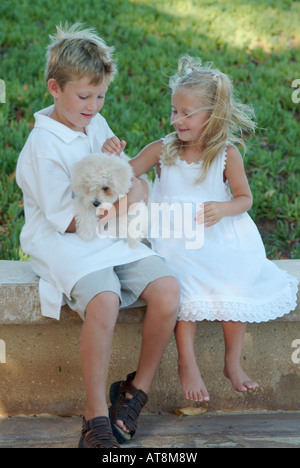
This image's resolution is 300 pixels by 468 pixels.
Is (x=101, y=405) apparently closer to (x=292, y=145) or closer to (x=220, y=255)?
(x=220, y=255)

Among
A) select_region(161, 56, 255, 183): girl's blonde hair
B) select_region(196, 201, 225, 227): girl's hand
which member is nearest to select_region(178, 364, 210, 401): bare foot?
select_region(196, 201, 225, 227): girl's hand

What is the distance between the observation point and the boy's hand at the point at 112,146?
2.97m

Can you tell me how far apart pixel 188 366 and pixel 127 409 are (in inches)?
13.0

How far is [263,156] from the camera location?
15.8ft

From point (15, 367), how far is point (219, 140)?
4.81ft

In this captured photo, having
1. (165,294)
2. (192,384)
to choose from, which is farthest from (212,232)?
(192,384)

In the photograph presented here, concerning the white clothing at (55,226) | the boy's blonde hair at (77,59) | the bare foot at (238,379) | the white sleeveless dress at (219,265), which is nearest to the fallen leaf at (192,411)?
the bare foot at (238,379)

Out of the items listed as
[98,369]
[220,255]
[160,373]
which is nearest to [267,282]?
[220,255]

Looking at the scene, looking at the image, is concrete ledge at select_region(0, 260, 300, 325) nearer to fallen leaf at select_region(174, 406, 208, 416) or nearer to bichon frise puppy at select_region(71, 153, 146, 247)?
bichon frise puppy at select_region(71, 153, 146, 247)

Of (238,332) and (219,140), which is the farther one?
(219,140)

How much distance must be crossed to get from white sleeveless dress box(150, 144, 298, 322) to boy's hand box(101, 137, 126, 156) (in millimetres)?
300

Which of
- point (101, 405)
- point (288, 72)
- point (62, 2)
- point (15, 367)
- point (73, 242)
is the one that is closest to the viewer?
point (101, 405)

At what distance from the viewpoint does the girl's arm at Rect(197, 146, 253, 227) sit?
2.94m

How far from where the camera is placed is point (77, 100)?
114 inches
